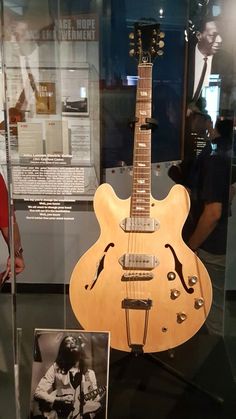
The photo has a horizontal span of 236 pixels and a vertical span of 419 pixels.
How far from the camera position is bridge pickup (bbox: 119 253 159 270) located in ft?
5.06

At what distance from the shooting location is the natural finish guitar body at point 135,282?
1.55m

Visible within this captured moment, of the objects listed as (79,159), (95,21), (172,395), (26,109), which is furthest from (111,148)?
(172,395)

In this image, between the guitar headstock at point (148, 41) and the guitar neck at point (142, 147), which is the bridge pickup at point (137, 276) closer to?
the guitar neck at point (142, 147)

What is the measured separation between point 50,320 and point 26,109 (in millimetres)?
1154

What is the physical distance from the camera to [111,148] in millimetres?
2066

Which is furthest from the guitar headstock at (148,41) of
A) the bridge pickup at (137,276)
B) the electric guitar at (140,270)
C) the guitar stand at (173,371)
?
the guitar stand at (173,371)

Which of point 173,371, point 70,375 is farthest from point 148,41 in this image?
point 173,371

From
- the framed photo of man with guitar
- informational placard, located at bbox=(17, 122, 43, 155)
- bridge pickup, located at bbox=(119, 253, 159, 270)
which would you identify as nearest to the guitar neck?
bridge pickup, located at bbox=(119, 253, 159, 270)

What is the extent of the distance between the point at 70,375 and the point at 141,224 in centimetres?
58

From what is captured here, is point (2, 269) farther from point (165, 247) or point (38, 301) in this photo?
point (165, 247)

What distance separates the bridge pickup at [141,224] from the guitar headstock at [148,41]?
57cm

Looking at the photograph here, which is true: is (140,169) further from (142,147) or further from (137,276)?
(137,276)

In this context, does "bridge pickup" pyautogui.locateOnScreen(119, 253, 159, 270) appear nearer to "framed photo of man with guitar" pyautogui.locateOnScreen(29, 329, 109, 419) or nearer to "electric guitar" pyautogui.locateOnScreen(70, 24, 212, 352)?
"electric guitar" pyautogui.locateOnScreen(70, 24, 212, 352)

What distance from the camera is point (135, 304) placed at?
154 cm
